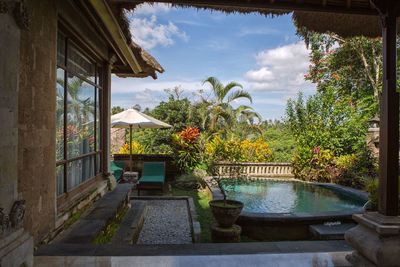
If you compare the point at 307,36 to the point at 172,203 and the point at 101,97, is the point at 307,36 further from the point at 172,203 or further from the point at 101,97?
the point at 172,203

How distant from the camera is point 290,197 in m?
7.33

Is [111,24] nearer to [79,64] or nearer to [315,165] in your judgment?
[79,64]

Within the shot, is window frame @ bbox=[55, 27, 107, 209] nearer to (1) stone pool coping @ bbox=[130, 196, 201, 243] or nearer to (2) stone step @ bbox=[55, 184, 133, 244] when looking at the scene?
(2) stone step @ bbox=[55, 184, 133, 244]

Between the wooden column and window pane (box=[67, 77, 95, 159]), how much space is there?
11.4ft

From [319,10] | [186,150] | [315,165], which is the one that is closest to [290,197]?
[315,165]

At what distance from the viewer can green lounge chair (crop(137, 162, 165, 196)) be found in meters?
7.26

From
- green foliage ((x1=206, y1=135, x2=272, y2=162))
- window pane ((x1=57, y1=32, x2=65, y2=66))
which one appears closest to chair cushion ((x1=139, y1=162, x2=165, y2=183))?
green foliage ((x1=206, y1=135, x2=272, y2=162))

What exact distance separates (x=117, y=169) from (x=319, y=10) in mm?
7358

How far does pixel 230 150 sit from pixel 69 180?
758 centimetres

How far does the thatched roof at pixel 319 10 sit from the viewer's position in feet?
7.91

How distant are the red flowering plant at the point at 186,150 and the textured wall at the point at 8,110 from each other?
7125mm

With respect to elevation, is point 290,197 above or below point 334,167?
below

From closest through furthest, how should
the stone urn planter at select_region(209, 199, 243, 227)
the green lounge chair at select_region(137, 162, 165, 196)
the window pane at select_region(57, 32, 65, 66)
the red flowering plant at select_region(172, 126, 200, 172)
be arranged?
the window pane at select_region(57, 32, 65, 66) < the stone urn planter at select_region(209, 199, 243, 227) < the green lounge chair at select_region(137, 162, 165, 196) < the red flowering plant at select_region(172, 126, 200, 172)

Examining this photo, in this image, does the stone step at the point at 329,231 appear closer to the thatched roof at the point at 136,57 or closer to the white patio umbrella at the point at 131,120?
the thatched roof at the point at 136,57
